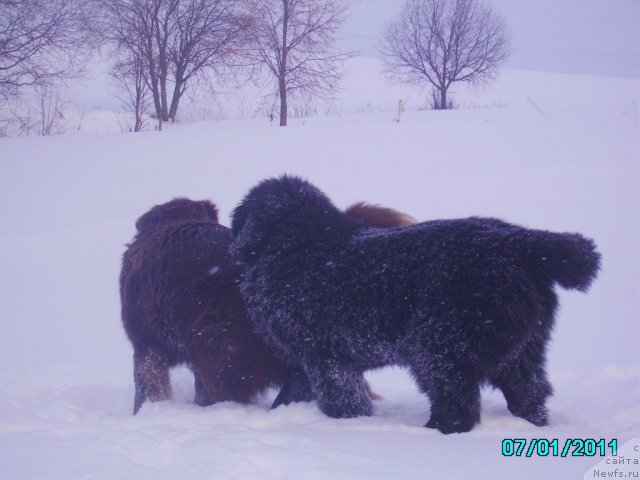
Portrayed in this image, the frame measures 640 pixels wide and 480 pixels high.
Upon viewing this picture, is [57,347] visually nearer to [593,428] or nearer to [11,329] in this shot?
[11,329]

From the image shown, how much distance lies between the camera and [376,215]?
450 cm

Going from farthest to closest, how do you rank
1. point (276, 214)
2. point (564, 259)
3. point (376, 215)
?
point (376, 215)
point (276, 214)
point (564, 259)

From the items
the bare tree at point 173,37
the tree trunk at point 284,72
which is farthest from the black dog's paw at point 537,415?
the bare tree at point 173,37

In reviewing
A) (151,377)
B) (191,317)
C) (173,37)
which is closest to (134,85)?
(173,37)

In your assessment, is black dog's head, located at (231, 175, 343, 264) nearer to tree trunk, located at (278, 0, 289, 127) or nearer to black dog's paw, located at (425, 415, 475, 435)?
black dog's paw, located at (425, 415, 475, 435)

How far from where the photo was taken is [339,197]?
33.7ft

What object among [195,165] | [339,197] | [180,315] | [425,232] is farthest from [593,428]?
[195,165]

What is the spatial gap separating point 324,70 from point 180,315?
1433 cm

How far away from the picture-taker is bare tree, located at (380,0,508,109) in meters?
23.1

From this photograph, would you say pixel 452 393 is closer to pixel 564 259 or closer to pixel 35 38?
pixel 564 259

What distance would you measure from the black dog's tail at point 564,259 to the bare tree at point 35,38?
13.5m

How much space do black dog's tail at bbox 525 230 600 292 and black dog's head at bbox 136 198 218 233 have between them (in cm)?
285

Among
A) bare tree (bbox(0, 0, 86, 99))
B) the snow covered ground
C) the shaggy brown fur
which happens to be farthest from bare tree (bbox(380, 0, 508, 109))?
the shaggy brown fur

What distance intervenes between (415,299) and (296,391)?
1321 mm
